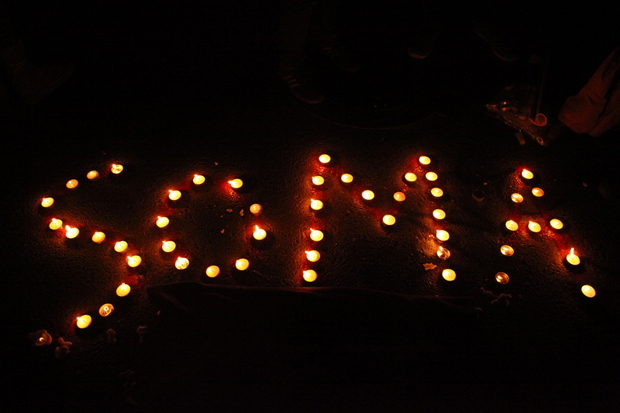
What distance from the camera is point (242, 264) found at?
2520 mm

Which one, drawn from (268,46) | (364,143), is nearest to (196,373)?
(364,143)

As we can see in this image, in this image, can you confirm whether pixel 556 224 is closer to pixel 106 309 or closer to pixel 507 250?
pixel 507 250

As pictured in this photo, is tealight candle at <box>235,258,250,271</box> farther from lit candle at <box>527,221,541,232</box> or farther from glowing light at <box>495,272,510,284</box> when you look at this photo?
lit candle at <box>527,221,541,232</box>

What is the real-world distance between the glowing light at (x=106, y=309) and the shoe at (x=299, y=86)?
9.57ft

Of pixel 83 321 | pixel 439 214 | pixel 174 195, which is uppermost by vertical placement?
pixel 439 214

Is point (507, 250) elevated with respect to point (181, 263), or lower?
elevated

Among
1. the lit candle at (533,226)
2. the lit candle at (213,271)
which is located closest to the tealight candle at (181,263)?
the lit candle at (213,271)

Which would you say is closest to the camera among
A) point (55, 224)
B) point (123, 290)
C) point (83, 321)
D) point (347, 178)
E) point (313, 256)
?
point (83, 321)

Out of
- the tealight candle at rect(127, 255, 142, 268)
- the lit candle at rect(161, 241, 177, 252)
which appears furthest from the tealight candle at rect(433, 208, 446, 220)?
the tealight candle at rect(127, 255, 142, 268)

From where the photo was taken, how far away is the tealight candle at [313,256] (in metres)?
2.57

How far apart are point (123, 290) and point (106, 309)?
0.16 meters

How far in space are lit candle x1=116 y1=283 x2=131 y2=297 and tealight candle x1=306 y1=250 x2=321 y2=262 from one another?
1.39 m

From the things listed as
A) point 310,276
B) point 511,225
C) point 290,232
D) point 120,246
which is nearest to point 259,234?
point 290,232

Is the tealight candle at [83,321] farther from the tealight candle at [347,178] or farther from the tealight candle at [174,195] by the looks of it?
the tealight candle at [347,178]
